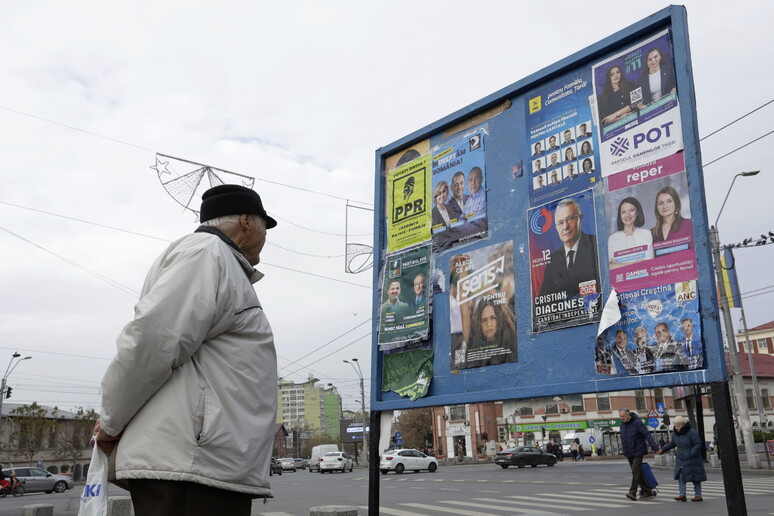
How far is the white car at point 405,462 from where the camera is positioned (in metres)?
36.9

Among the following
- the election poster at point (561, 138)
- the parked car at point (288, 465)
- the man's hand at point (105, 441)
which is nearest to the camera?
the man's hand at point (105, 441)

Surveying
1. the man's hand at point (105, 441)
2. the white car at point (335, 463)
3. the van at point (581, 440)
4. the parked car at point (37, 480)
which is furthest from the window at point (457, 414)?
the man's hand at point (105, 441)

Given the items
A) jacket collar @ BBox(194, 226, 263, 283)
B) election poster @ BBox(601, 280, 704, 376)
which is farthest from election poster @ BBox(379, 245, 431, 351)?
jacket collar @ BBox(194, 226, 263, 283)

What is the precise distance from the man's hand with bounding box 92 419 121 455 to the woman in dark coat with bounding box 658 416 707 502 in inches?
448

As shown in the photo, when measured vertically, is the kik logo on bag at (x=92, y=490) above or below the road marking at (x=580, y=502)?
above

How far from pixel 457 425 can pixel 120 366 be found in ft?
250

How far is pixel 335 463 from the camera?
44.3 metres

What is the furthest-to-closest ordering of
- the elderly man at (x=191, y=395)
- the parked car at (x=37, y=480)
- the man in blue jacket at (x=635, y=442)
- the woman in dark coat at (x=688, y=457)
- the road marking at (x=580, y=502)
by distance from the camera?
the parked car at (x=37, y=480) → the man in blue jacket at (x=635, y=442) → the road marking at (x=580, y=502) → the woman in dark coat at (x=688, y=457) → the elderly man at (x=191, y=395)

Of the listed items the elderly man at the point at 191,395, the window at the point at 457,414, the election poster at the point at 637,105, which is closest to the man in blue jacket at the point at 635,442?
the election poster at the point at 637,105

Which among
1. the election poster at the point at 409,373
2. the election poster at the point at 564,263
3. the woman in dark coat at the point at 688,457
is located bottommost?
the woman in dark coat at the point at 688,457

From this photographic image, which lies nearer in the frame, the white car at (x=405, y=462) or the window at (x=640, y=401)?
the white car at (x=405, y=462)

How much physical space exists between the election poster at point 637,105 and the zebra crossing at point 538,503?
303 inches

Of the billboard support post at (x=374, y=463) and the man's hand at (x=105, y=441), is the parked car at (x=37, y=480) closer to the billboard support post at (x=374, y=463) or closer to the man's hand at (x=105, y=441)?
the billboard support post at (x=374, y=463)

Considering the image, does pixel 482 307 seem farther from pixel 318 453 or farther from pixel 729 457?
pixel 318 453
